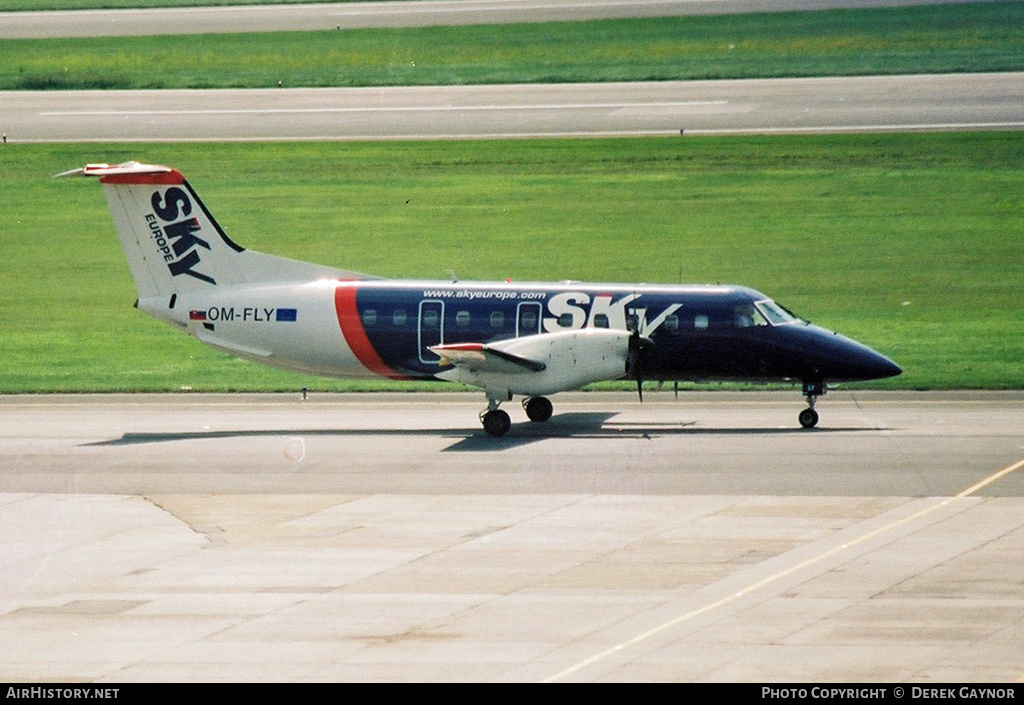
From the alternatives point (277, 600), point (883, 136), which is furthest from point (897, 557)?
point (883, 136)

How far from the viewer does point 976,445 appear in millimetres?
29797

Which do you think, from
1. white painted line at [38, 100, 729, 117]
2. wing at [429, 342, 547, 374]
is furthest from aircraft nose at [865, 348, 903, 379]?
white painted line at [38, 100, 729, 117]

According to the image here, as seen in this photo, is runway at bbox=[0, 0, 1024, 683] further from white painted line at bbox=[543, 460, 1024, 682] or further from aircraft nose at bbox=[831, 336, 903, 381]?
aircraft nose at bbox=[831, 336, 903, 381]

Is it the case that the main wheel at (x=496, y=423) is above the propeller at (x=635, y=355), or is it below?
below

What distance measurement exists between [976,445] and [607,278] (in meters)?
20.0

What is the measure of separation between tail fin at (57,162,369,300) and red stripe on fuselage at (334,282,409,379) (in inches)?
35.7

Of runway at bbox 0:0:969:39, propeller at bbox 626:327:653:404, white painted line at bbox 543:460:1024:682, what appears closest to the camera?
white painted line at bbox 543:460:1024:682

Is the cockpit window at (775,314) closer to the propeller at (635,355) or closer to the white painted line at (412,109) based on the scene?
the propeller at (635,355)

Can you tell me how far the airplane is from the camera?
32219 millimetres

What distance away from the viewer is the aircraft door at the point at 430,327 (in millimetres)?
33406

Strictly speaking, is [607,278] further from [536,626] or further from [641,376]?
[536,626]

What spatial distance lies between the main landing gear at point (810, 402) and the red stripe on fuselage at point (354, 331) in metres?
8.69

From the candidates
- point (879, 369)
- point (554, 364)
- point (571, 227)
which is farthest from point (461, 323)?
point (571, 227)

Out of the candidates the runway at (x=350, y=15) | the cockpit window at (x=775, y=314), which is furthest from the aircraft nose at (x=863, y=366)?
the runway at (x=350, y=15)
